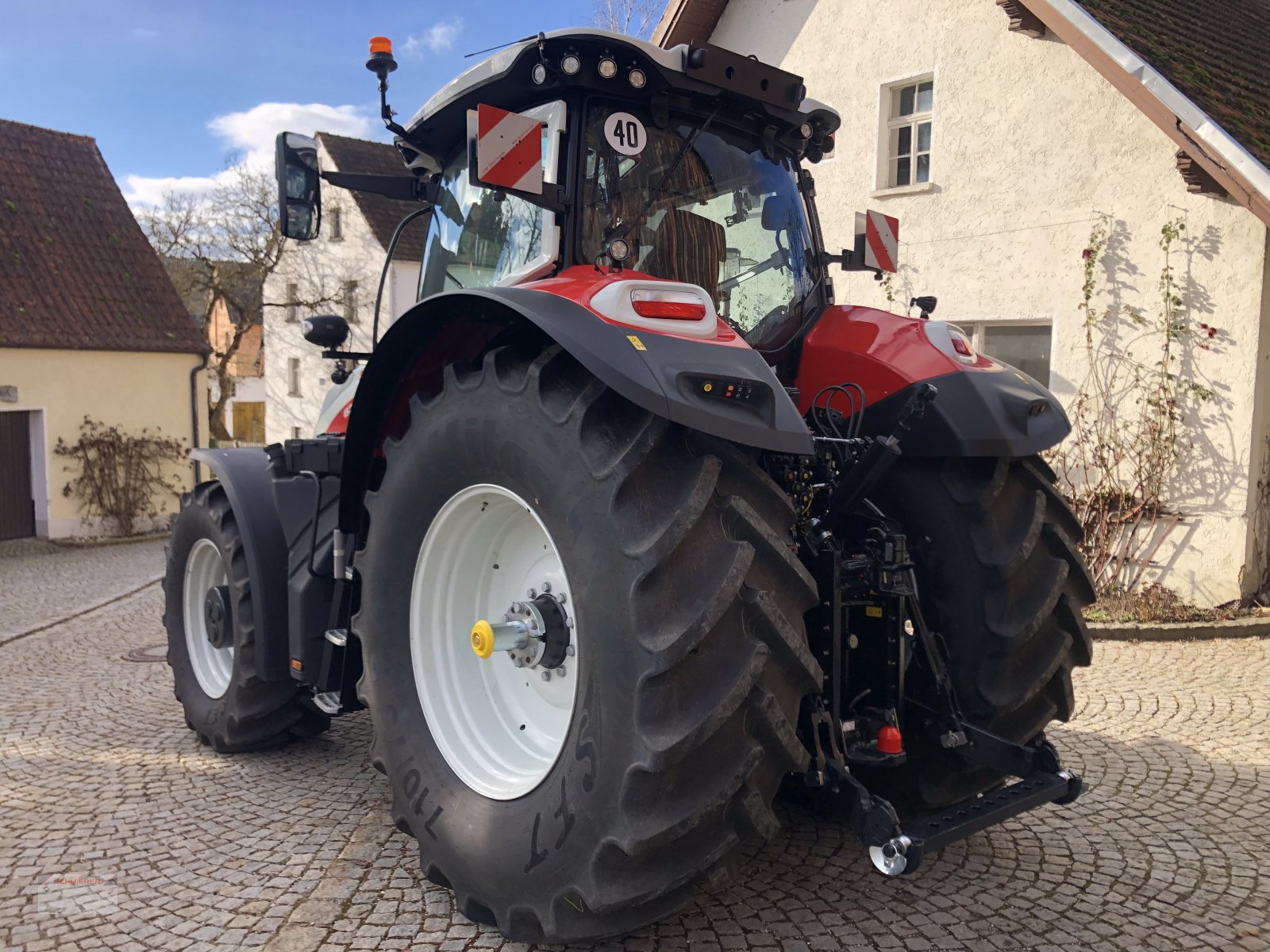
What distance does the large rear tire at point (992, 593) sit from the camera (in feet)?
8.89

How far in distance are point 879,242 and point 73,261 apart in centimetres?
1401

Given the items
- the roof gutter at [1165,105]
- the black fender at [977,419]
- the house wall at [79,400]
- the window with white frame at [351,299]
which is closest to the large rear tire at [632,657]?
the black fender at [977,419]

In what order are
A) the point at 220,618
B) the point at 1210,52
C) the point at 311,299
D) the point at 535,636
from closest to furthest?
the point at 535,636 → the point at 220,618 → the point at 1210,52 → the point at 311,299

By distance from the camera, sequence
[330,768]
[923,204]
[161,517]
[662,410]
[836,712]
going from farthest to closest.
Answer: [161,517], [923,204], [330,768], [836,712], [662,410]

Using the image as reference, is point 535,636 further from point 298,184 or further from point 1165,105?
point 1165,105

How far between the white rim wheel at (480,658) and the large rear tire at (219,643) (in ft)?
4.23

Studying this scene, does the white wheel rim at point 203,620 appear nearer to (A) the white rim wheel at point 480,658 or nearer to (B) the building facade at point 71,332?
(A) the white rim wheel at point 480,658

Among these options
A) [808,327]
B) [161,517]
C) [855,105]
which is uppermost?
[855,105]

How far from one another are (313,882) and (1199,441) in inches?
283

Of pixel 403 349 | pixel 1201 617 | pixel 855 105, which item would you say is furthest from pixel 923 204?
pixel 403 349

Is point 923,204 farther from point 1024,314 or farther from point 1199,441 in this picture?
point 1199,441

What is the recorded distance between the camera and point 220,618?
4125 mm

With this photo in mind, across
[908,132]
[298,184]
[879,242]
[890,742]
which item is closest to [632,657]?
[890,742]

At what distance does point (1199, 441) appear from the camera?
7.55 meters
